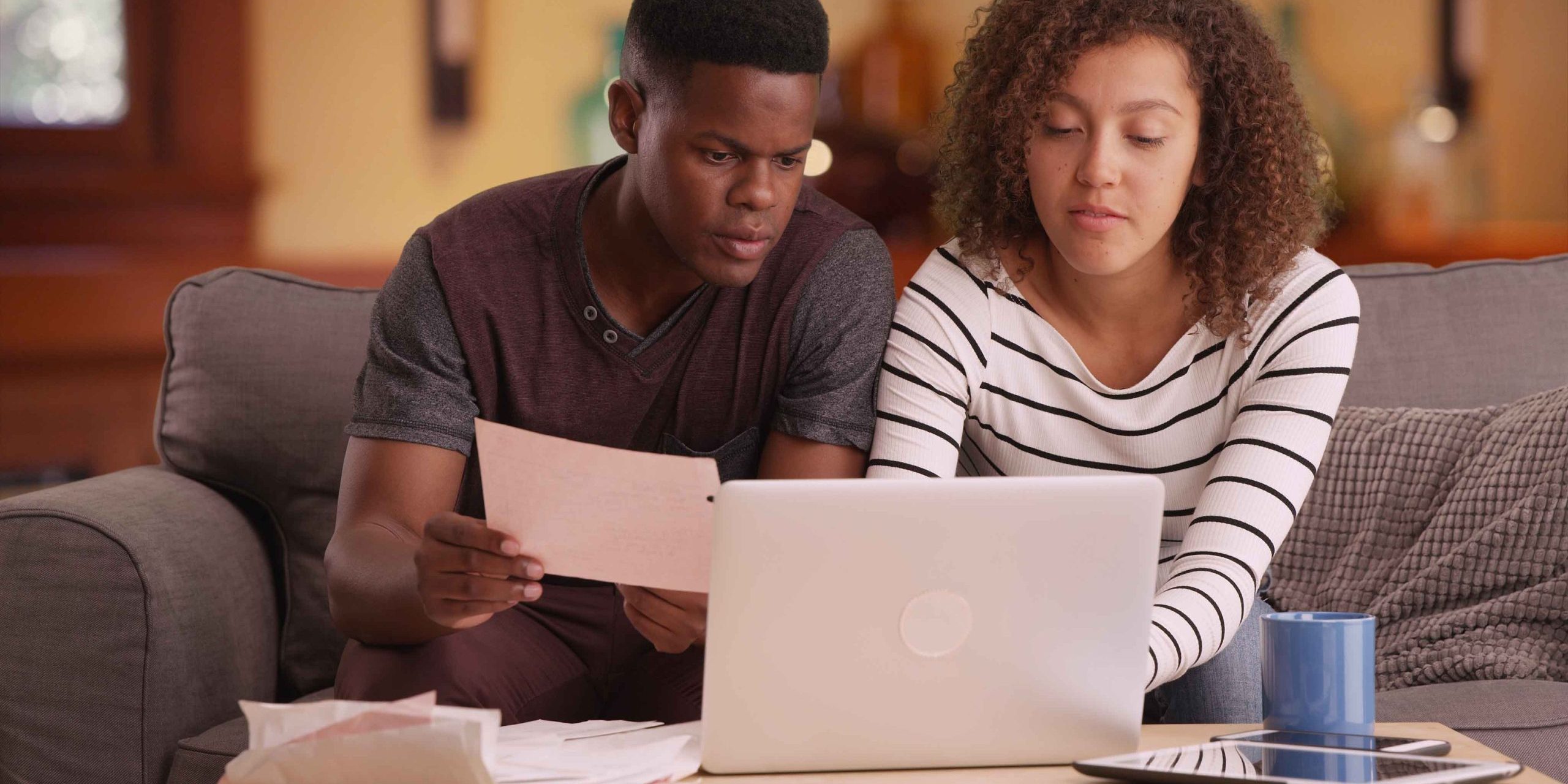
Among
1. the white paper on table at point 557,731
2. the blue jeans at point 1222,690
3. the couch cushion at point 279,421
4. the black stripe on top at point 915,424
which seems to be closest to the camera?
the white paper on table at point 557,731

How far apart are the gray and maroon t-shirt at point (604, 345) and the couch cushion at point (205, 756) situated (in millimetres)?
336

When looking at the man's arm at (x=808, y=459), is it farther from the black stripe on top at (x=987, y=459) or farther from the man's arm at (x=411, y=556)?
the man's arm at (x=411, y=556)

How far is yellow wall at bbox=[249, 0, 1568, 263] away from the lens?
10.3ft

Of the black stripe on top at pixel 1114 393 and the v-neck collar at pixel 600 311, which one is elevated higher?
the v-neck collar at pixel 600 311

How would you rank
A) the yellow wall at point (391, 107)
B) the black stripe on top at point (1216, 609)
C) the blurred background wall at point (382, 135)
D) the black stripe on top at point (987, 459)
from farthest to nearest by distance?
the yellow wall at point (391, 107) → the blurred background wall at point (382, 135) → the black stripe on top at point (987, 459) → the black stripe on top at point (1216, 609)

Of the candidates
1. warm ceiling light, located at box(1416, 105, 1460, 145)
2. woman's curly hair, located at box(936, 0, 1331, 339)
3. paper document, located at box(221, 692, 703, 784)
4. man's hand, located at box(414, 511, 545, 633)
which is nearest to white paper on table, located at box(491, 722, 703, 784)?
paper document, located at box(221, 692, 703, 784)

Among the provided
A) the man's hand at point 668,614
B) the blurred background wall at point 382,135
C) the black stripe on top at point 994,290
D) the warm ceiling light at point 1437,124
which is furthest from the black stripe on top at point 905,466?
the warm ceiling light at point 1437,124

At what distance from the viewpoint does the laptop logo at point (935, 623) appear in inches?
36.1

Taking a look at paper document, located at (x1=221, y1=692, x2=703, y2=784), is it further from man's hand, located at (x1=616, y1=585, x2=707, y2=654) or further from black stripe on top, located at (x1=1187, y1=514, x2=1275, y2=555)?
black stripe on top, located at (x1=1187, y1=514, x2=1275, y2=555)

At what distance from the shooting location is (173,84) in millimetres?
3139

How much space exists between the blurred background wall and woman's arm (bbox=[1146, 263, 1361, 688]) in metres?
1.73

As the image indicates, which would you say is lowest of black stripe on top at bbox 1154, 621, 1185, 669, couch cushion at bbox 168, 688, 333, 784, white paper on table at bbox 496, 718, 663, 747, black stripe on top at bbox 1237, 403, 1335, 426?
couch cushion at bbox 168, 688, 333, 784

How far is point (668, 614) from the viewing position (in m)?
1.14

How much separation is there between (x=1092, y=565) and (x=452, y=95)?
2719mm
